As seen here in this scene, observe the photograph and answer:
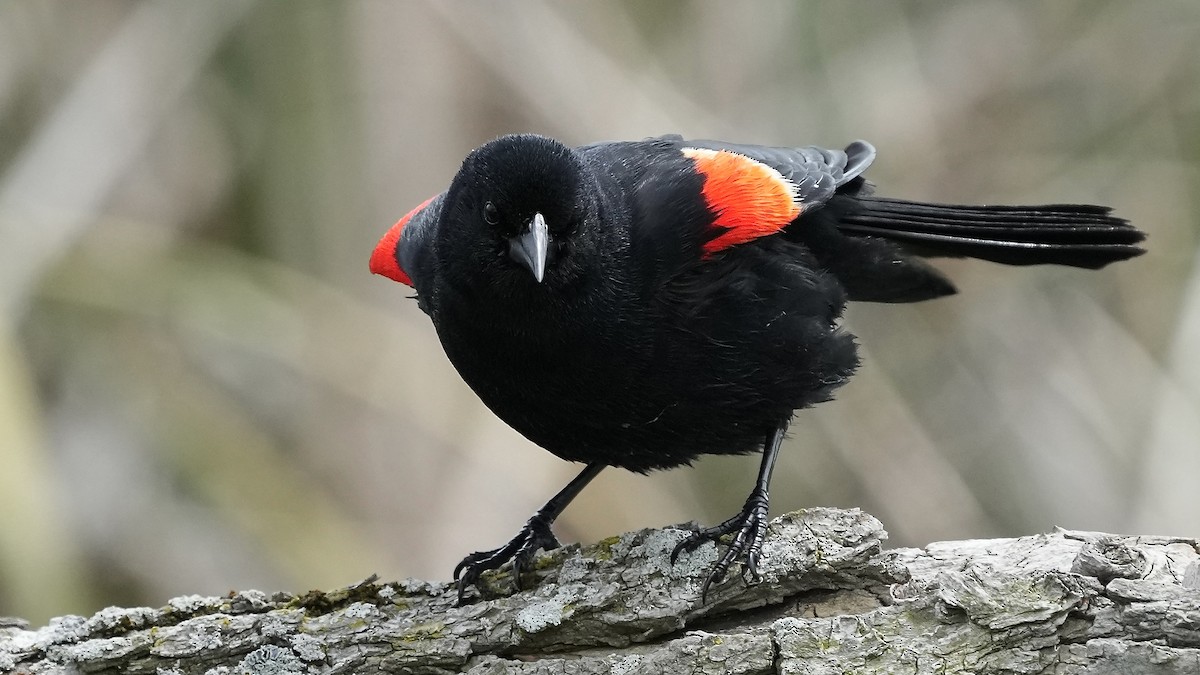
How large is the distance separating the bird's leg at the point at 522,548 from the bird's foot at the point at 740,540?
1.65 feet

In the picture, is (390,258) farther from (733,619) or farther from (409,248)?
(733,619)

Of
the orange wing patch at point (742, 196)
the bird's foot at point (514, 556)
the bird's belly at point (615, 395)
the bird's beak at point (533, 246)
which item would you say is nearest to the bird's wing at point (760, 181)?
the orange wing patch at point (742, 196)

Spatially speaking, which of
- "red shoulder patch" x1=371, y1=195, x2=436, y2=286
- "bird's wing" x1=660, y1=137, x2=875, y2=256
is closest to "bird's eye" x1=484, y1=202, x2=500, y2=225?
"bird's wing" x1=660, y1=137, x2=875, y2=256

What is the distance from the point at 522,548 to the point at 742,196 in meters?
1.24

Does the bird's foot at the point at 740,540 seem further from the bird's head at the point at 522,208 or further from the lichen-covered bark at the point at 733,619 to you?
the bird's head at the point at 522,208

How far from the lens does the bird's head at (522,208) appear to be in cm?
284

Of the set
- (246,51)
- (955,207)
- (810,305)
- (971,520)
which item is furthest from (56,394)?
(971,520)

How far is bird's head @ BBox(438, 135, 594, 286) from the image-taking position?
9.30 ft

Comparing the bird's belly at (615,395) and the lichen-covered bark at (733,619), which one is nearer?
the lichen-covered bark at (733,619)

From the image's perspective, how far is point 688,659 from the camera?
265cm

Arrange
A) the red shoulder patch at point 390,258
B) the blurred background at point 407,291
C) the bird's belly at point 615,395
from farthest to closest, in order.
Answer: the blurred background at point 407,291 < the red shoulder patch at point 390,258 < the bird's belly at point 615,395

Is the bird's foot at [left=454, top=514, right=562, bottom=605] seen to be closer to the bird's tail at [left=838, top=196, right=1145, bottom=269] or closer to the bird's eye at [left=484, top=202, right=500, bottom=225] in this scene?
the bird's eye at [left=484, top=202, right=500, bottom=225]

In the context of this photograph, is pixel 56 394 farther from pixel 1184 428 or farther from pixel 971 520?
pixel 1184 428

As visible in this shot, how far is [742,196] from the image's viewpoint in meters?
3.30
